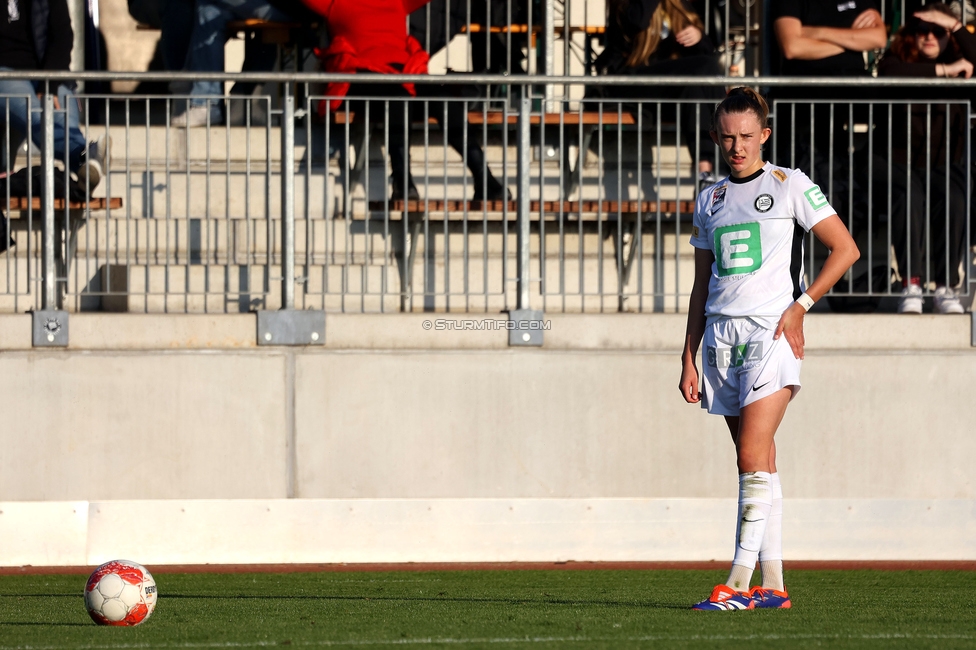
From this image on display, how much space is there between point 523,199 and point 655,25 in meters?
2.29

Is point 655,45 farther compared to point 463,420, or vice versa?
point 655,45

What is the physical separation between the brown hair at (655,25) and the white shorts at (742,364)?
4.93 meters

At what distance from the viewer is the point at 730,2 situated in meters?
11.8

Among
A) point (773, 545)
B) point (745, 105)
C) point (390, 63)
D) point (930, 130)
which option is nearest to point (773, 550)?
point (773, 545)

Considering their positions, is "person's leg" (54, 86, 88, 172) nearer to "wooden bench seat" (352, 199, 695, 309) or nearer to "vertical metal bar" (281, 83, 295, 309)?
"vertical metal bar" (281, 83, 295, 309)

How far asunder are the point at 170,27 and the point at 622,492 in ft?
17.7

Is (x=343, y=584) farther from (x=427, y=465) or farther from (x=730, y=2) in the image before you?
(x=730, y=2)

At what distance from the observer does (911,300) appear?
8.50 metres

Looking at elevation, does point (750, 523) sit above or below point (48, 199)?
below

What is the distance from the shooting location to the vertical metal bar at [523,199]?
8195 mm

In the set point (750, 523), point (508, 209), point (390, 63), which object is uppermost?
point (390, 63)

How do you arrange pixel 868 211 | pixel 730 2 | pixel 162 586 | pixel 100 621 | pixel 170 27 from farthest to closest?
pixel 730 2 < pixel 170 27 < pixel 868 211 < pixel 162 586 < pixel 100 621

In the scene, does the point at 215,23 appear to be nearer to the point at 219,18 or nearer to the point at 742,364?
the point at 219,18

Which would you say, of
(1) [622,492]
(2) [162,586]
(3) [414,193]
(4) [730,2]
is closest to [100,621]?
(2) [162,586]
